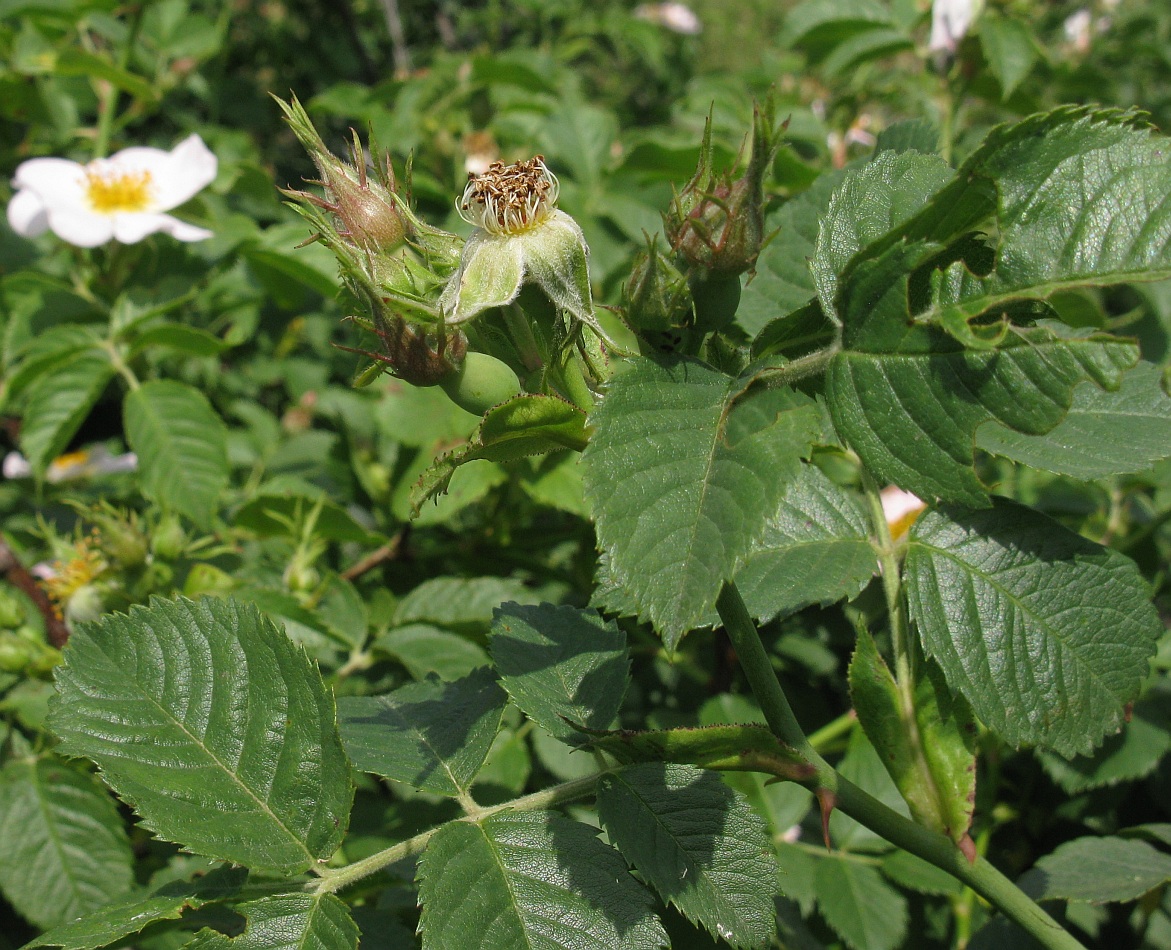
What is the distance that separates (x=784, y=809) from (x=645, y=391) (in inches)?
43.5

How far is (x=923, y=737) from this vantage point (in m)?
0.97

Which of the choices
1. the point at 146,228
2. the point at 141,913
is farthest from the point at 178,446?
the point at 141,913

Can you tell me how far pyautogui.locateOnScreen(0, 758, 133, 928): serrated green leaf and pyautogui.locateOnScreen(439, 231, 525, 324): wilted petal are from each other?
1.14 m

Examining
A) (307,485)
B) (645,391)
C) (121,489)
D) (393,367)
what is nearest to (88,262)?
(121,489)

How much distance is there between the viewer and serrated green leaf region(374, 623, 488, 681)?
56.6 inches

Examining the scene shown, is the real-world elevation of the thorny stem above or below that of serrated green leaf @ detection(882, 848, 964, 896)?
above

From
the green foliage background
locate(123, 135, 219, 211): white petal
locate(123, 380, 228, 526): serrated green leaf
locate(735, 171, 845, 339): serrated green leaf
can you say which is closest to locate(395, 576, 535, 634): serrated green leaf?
the green foliage background

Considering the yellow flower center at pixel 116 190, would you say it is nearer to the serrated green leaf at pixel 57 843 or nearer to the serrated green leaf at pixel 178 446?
the serrated green leaf at pixel 178 446

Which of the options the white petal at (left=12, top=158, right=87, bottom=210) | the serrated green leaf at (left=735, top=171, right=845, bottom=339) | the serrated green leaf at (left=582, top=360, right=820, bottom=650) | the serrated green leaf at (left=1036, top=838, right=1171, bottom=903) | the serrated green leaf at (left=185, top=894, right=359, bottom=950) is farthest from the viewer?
the white petal at (left=12, top=158, right=87, bottom=210)

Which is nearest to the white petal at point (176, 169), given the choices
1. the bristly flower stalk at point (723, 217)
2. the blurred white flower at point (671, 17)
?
the bristly flower stalk at point (723, 217)

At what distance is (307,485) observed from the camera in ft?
6.57

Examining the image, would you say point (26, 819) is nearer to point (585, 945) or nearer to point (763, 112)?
point (585, 945)

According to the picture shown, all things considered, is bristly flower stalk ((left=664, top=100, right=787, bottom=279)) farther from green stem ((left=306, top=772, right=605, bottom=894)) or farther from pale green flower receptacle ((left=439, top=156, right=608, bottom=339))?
green stem ((left=306, top=772, right=605, bottom=894))

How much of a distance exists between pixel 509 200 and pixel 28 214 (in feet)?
5.73
